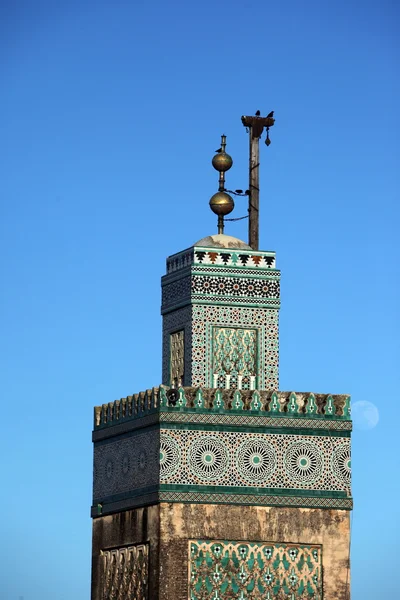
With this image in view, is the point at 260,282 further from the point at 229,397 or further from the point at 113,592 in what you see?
the point at 113,592

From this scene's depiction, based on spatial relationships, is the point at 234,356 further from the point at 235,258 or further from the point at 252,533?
the point at 252,533

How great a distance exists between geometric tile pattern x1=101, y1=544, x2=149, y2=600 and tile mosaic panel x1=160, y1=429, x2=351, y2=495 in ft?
4.11

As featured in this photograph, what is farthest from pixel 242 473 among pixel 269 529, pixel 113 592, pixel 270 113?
pixel 270 113

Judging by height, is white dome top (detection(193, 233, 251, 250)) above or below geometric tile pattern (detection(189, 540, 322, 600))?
above

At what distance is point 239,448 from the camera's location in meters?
29.0

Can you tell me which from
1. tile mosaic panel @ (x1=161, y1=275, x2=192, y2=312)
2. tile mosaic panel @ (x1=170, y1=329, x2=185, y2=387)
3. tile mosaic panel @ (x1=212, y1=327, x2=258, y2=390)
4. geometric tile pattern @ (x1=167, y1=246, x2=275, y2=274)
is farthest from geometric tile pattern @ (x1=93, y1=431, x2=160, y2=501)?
geometric tile pattern @ (x1=167, y1=246, x2=275, y2=274)

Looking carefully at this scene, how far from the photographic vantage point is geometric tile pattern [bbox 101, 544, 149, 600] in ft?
95.4

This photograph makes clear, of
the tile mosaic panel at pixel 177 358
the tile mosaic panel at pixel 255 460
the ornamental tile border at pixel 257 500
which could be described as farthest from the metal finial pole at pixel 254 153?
the ornamental tile border at pixel 257 500

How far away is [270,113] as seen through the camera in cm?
3153

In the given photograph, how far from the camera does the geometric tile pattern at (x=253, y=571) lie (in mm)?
28641

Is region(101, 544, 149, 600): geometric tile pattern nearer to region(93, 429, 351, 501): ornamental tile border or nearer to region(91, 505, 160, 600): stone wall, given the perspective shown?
region(91, 505, 160, 600): stone wall

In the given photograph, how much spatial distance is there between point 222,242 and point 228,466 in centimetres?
346

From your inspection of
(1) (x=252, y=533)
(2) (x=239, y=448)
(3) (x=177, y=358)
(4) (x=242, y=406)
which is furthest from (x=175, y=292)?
(1) (x=252, y=533)

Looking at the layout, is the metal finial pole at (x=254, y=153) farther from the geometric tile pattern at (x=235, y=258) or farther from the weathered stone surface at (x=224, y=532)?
the weathered stone surface at (x=224, y=532)
